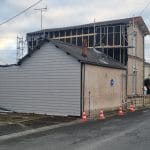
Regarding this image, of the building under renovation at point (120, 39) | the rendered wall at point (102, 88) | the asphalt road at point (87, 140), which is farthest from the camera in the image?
the building under renovation at point (120, 39)

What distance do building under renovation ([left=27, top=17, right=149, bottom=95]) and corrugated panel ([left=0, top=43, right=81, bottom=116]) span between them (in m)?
9.82

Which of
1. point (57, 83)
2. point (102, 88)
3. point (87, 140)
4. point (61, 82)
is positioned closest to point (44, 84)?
point (57, 83)

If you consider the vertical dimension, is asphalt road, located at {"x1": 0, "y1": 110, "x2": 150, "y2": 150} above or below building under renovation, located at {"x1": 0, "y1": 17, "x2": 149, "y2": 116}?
below

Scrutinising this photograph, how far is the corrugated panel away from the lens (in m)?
26.6

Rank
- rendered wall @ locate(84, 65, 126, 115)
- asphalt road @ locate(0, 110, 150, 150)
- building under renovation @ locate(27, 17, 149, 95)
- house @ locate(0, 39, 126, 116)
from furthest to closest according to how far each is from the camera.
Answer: building under renovation @ locate(27, 17, 149, 95) < rendered wall @ locate(84, 65, 126, 115) < house @ locate(0, 39, 126, 116) < asphalt road @ locate(0, 110, 150, 150)

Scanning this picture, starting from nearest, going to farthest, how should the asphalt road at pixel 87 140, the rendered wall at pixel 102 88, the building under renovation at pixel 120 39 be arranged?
the asphalt road at pixel 87 140, the rendered wall at pixel 102 88, the building under renovation at pixel 120 39

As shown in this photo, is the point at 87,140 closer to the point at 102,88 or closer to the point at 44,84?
the point at 44,84

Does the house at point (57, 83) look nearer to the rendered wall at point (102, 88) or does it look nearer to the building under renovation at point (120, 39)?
the rendered wall at point (102, 88)

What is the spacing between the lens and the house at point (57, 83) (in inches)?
1045

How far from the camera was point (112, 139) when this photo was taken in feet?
48.8

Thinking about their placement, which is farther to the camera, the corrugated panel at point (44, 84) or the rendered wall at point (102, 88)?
the rendered wall at point (102, 88)

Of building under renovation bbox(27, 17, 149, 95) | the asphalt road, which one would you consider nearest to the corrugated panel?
the asphalt road

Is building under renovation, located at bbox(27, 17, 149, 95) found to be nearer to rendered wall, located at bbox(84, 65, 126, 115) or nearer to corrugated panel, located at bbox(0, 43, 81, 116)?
rendered wall, located at bbox(84, 65, 126, 115)

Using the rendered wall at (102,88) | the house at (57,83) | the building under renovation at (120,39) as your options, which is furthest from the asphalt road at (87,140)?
the building under renovation at (120,39)
